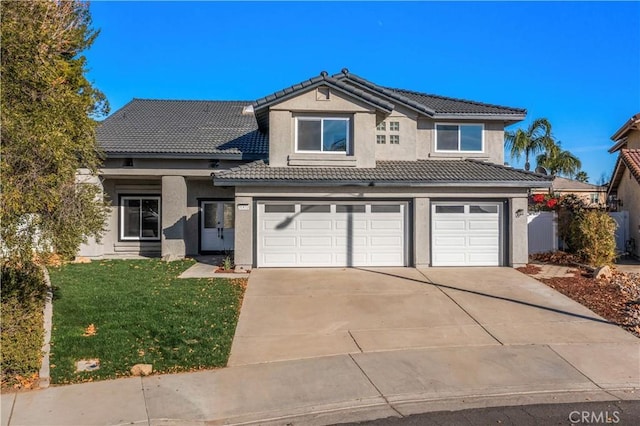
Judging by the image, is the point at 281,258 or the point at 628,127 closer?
the point at 281,258

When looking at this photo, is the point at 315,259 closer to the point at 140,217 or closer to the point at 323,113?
the point at 323,113

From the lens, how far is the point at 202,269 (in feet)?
47.1

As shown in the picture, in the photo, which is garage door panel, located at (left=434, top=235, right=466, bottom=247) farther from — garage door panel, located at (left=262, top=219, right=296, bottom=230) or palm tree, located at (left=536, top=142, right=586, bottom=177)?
palm tree, located at (left=536, top=142, right=586, bottom=177)

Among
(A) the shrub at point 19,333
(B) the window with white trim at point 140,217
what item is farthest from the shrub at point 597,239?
(B) the window with white trim at point 140,217

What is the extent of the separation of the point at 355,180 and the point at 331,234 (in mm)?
1930

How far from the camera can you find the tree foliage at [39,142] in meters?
6.09

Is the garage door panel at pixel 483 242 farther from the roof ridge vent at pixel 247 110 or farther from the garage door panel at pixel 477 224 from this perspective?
the roof ridge vent at pixel 247 110

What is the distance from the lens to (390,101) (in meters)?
16.3

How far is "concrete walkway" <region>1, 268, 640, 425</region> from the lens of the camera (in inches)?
209

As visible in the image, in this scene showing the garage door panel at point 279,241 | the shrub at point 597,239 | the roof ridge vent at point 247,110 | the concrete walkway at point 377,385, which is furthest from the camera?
the roof ridge vent at point 247,110

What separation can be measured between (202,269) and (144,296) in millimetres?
4027

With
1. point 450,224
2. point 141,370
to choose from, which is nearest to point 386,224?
point 450,224

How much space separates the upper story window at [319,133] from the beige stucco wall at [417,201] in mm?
1734

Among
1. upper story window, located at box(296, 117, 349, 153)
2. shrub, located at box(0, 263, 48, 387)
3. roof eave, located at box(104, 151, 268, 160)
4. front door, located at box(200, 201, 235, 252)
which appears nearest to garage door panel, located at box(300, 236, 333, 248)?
upper story window, located at box(296, 117, 349, 153)
